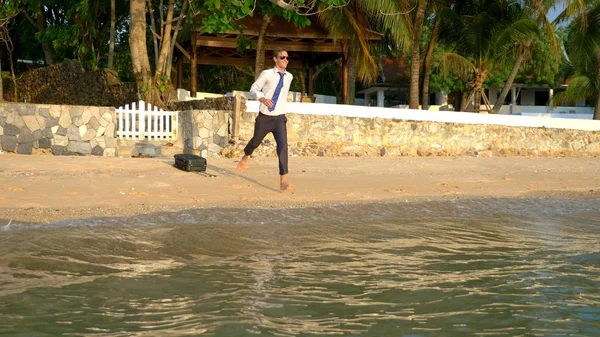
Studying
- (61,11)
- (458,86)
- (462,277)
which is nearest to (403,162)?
(462,277)

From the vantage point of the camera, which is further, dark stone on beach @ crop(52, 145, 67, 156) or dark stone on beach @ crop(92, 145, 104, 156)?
dark stone on beach @ crop(92, 145, 104, 156)

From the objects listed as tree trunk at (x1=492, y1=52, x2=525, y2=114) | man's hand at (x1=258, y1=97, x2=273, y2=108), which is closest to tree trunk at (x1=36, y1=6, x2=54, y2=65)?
tree trunk at (x1=492, y1=52, x2=525, y2=114)

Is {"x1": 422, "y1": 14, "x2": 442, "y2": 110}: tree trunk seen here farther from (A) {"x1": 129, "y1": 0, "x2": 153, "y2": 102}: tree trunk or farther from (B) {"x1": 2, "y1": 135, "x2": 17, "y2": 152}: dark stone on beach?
(B) {"x1": 2, "y1": 135, "x2": 17, "y2": 152}: dark stone on beach

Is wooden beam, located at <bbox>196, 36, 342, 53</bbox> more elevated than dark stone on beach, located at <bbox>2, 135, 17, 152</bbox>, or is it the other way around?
wooden beam, located at <bbox>196, 36, 342, 53</bbox>

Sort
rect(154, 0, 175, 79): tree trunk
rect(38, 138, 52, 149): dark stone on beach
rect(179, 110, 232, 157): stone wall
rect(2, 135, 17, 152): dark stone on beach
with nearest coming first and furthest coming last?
rect(2, 135, 17, 152): dark stone on beach
rect(38, 138, 52, 149): dark stone on beach
rect(179, 110, 232, 157): stone wall
rect(154, 0, 175, 79): tree trunk

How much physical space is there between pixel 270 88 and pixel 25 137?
6448 millimetres

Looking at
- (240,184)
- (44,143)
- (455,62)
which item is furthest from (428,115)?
(455,62)

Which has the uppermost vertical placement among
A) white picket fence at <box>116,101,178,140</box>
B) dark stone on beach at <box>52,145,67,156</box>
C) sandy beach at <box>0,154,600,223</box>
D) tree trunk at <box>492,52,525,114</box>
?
tree trunk at <box>492,52,525,114</box>

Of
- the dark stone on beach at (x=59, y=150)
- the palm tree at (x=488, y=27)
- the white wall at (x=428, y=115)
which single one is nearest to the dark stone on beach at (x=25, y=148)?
the dark stone on beach at (x=59, y=150)

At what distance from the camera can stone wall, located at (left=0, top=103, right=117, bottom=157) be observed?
14453 mm

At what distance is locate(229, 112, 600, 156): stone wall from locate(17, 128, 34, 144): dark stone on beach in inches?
148

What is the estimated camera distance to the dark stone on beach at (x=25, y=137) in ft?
47.5

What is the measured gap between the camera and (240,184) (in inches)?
445

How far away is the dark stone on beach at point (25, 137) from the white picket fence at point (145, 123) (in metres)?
1.73
